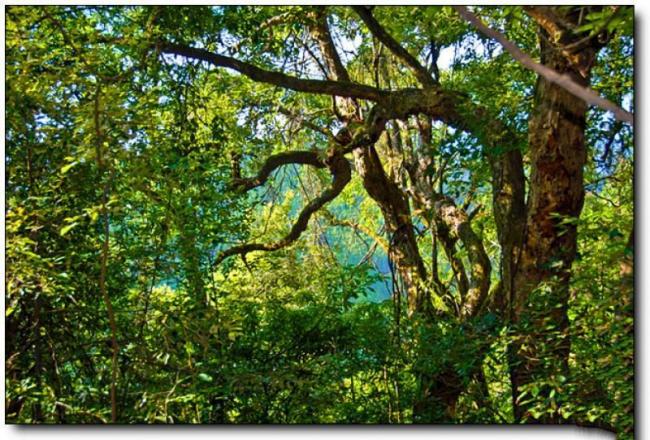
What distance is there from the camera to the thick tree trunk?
8.74 feet

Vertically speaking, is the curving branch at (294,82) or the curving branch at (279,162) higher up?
the curving branch at (294,82)

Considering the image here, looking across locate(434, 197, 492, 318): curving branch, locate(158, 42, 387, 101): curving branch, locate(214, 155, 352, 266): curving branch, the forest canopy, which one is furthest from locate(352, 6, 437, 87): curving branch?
locate(434, 197, 492, 318): curving branch

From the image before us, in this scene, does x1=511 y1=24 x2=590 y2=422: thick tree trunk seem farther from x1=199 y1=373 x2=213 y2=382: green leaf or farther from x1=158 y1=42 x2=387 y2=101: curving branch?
x1=199 y1=373 x2=213 y2=382: green leaf

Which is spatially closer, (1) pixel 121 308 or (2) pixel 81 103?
(2) pixel 81 103

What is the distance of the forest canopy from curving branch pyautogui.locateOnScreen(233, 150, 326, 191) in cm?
2

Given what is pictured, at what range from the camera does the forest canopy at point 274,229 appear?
98.7 inches

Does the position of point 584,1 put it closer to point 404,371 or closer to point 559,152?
point 559,152

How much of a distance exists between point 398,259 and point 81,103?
73.4 inches

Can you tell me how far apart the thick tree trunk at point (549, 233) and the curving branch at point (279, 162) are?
112 cm

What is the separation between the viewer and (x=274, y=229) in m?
3.56

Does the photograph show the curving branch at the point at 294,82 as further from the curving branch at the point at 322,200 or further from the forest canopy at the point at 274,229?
the curving branch at the point at 322,200

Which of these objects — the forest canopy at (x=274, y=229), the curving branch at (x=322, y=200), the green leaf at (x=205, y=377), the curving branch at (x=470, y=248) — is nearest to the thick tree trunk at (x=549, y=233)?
the forest canopy at (x=274, y=229)

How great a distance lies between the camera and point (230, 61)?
124 inches

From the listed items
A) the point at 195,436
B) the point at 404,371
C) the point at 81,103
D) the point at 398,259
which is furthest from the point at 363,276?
the point at 81,103
